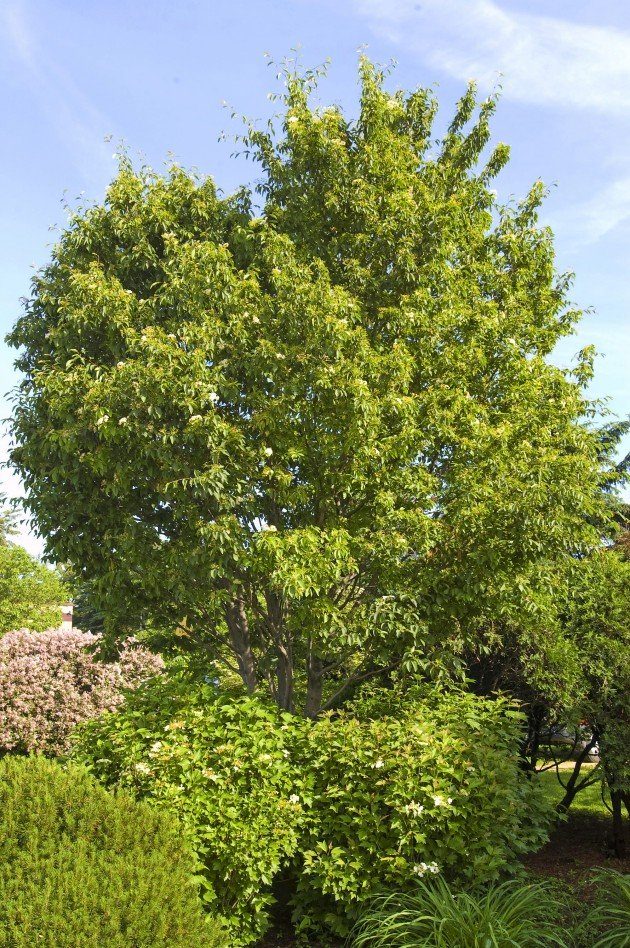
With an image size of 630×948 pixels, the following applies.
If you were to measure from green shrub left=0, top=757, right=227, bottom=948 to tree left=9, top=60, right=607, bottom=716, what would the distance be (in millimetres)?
2681

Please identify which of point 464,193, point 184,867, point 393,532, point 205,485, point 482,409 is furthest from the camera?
point 464,193

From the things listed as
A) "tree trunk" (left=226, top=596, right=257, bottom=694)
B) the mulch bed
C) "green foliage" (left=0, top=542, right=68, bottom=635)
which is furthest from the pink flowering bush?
the mulch bed

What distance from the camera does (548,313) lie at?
10.9 meters

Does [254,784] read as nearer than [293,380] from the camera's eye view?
Yes

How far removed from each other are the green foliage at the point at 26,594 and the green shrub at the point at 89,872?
1770 cm

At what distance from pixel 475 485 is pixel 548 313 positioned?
381cm

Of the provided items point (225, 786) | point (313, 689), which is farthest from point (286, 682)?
point (225, 786)

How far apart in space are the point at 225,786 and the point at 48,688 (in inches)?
391

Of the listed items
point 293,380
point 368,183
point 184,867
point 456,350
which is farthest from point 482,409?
point 184,867

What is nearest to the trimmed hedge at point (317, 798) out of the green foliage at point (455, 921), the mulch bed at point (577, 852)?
the green foliage at point (455, 921)

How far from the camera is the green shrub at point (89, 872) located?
434 centimetres

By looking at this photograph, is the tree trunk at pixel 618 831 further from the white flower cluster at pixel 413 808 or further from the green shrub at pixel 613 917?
the white flower cluster at pixel 413 808

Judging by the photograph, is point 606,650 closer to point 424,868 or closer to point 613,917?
point 613,917

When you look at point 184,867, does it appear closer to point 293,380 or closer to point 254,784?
point 254,784
